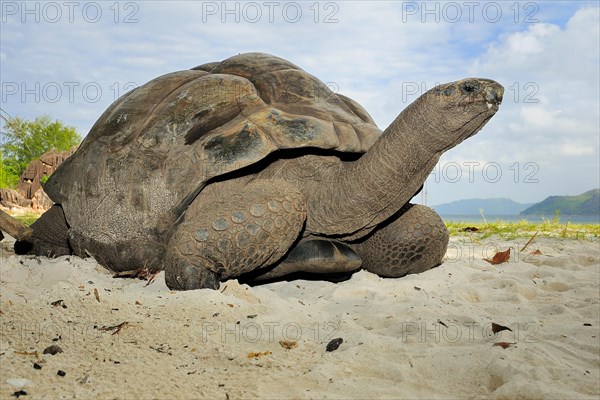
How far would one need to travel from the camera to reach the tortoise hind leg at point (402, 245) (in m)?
4.78

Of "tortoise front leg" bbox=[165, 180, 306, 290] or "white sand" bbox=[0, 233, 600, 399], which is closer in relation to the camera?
"white sand" bbox=[0, 233, 600, 399]

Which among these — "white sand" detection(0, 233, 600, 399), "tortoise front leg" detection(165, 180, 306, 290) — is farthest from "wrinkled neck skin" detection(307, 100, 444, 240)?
"white sand" detection(0, 233, 600, 399)

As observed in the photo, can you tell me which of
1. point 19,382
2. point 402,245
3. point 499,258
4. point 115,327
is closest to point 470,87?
point 402,245

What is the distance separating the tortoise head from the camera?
3211mm

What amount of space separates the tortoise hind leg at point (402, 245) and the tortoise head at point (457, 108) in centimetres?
135

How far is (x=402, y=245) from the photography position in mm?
4773

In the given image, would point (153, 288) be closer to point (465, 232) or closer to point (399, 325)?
point (399, 325)

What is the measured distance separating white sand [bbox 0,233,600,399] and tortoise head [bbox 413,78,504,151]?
117 centimetres

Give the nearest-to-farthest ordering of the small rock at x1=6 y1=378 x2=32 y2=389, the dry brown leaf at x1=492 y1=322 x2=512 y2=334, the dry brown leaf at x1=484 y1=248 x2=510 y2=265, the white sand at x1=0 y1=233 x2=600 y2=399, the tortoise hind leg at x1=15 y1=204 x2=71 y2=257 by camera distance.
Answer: the small rock at x1=6 y1=378 x2=32 y2=389, the white sand at x1=0 y1=233 x2=600 y2=399, the dry brown leaf at x1=492 y1=322 x2=512 y2=334, the tortoise hind leg at x1=15 y1=204 x2=71 y2=257, the dry brown leaf at x1=484 y1=248 x2=510 y2=265

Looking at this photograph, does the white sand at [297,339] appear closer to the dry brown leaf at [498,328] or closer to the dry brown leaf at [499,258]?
the dry brown leaf at [498,328]

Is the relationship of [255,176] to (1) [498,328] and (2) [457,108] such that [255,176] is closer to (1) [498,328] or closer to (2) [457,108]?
(2) [457,108]

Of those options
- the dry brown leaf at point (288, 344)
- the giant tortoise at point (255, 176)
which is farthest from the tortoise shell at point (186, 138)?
the dry brown leaf at point (288, 344)

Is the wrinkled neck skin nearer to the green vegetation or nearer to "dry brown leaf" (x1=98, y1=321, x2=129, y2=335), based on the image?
"dry brown leaf" (x1=98, y1=321, x2=129, y2=335)

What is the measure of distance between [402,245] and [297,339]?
2.23 metres
